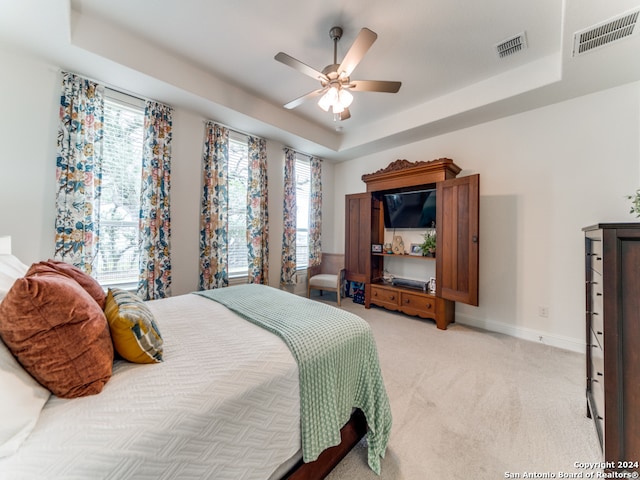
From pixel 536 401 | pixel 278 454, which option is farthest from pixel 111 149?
pixel 536 401

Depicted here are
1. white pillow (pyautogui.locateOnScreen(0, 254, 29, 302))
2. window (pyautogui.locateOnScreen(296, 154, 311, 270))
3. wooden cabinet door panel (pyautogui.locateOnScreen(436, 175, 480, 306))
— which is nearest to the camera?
white pillow (pyautogui.locateOnScreen(0, 254, 29, 302))

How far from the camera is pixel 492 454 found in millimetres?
1396

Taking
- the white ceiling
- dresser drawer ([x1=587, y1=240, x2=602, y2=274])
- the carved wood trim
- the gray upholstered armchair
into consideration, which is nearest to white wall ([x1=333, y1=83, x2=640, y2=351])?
the white ceiling

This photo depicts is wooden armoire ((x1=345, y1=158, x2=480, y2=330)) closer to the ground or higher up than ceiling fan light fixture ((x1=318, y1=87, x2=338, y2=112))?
closer to the ground

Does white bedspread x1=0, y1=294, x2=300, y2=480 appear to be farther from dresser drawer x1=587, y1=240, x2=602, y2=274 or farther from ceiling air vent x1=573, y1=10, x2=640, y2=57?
ceiling air vent x1=573, y1=10, x2=640, y2=57

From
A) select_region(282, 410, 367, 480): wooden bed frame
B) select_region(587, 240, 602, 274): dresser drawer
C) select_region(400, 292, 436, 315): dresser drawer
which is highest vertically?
select_region(587, 240, 602, 274): dresser drawer

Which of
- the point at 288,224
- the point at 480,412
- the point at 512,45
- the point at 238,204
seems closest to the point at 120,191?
the point at 238,204

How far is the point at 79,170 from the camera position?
2348 millimetres

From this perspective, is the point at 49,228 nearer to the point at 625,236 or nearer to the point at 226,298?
the point at 226,298

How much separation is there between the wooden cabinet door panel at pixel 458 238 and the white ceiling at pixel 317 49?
3.14 ft

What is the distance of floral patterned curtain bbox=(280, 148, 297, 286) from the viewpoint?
415cm

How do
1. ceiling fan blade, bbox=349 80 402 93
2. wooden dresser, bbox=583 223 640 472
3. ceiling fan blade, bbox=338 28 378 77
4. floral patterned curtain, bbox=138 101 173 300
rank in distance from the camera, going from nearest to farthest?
wooden dresser, bbox=583 223 640 472 → ceiling fan blade, bbox=338 28 378 77 → ceiling fan blade, bbox=349 80 402 93 → floral patterned curtain, bbox=138 101 173 300

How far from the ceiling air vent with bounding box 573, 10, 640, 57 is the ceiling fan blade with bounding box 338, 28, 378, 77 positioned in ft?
5.27

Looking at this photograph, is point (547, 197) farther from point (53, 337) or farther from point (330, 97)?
point (53, 337)
